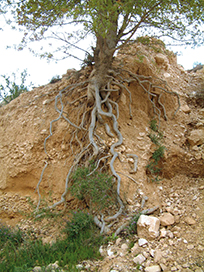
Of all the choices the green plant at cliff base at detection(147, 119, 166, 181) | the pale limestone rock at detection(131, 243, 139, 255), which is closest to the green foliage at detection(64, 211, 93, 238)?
the pale limestone rock at detection(131, 243, 139, 255)

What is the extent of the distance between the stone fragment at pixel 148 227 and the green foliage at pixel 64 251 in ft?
1.89

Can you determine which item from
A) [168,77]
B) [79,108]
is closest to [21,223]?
→ [79,108]

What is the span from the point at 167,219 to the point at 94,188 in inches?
46.3

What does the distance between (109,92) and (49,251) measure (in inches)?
133

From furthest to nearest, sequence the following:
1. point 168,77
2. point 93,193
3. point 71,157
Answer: point 168,77 → point 71,157 → point 93,193

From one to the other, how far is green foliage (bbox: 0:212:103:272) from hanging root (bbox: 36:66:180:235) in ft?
0.68

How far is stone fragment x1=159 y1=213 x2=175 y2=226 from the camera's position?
133 inches

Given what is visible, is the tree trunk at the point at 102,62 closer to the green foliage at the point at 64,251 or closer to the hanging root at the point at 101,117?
the hanging root at the point at 101,117

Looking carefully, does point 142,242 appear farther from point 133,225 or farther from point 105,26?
point 105,26

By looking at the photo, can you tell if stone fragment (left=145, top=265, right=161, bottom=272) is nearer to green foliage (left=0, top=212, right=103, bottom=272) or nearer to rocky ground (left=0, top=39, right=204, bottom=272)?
rocky ground (left=0, top=39, right=204, bottom=272)

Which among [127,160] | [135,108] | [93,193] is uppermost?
[135,108]

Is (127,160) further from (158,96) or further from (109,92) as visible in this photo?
(158,96)

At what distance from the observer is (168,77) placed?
22.1 feet

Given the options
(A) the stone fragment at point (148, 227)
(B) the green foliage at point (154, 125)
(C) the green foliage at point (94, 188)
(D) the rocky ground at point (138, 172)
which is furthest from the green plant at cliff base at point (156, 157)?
(A) the stone fragment at point (148, 227)
